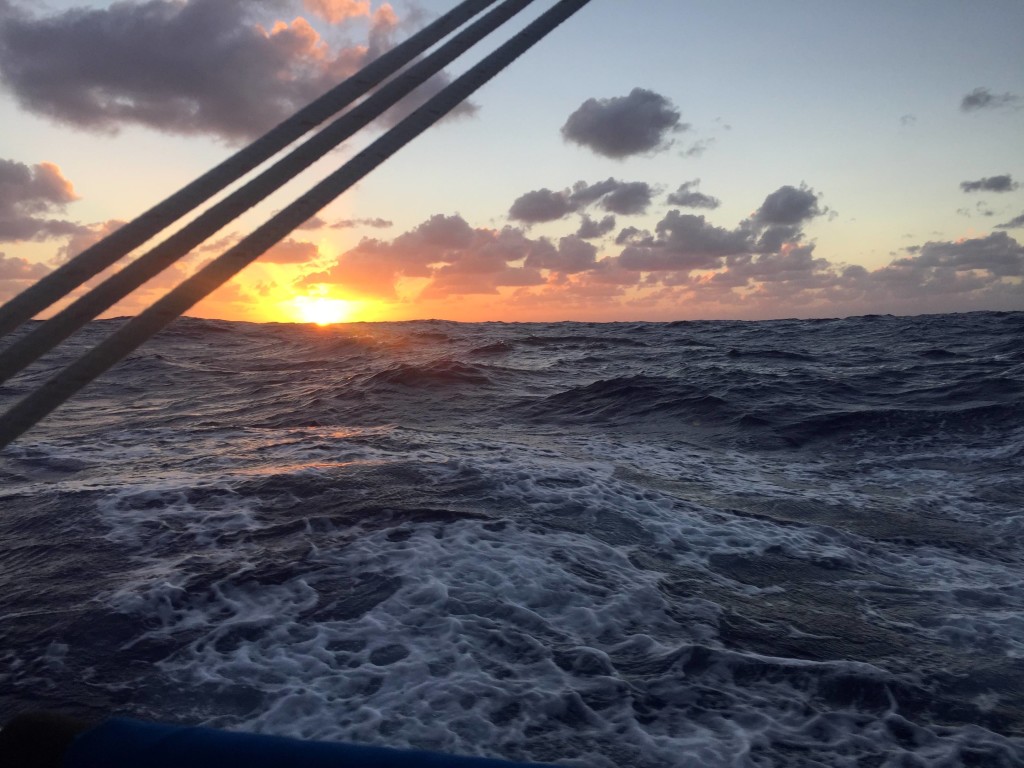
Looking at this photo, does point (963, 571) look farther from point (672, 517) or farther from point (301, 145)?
point (301, 145)

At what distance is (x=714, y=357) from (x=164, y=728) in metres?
27.1

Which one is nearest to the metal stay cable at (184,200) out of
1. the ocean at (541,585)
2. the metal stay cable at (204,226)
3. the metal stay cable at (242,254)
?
the metal stay cable at (204,226)

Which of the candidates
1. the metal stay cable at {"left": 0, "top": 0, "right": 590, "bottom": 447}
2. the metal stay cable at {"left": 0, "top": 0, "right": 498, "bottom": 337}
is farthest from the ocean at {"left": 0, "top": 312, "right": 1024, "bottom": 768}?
the metal stay cable at {"left": 0, "top": 0, "right": 498, "bottom": 337}

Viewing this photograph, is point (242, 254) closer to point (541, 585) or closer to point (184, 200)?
point (184, 200)

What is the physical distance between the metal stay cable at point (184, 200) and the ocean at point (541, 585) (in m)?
2.85

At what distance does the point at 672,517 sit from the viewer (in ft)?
25.4

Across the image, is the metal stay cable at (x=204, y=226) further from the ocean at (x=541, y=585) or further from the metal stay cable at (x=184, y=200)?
the ocean at (x=541, y=585)

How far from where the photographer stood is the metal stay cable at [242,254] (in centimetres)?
176

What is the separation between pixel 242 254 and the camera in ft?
6.32

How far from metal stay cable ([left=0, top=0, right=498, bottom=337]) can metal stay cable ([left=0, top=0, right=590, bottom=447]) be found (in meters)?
0.15

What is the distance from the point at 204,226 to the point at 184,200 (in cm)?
9

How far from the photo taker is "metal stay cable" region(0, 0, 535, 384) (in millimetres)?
1755

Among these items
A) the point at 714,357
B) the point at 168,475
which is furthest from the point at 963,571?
the point at 714,357

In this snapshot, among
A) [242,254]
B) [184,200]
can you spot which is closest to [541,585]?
[242,254]
